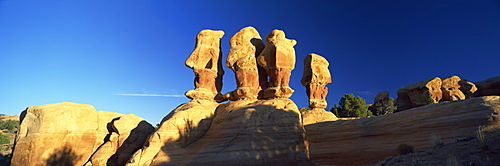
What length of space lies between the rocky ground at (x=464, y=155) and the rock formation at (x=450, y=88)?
129 feet

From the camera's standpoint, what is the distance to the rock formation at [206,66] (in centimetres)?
2353

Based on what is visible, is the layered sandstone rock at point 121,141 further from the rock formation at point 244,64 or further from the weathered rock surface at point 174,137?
the rock formation at point 244,64

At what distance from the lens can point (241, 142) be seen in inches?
549

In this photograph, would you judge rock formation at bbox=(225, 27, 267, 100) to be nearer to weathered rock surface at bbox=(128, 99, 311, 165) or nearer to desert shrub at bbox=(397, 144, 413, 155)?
weathered rock surface at bbox=(128, 99, 311, 165)

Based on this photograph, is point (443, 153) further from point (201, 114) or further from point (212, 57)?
point (212, 57)

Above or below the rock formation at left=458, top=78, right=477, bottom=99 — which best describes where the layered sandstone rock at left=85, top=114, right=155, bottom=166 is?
below

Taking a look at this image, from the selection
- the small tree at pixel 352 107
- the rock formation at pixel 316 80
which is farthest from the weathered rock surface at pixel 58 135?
the small tree at pixel 352 107

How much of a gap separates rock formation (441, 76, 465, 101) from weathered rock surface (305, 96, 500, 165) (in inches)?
1422

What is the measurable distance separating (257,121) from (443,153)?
8.02 m

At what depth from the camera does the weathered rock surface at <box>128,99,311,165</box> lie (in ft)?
44.6

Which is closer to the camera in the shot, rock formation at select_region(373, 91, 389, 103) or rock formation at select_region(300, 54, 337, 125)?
rock formation at select_region(300, 54, 337, 125)

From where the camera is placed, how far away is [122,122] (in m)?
21.0

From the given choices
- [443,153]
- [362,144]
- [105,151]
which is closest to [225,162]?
[362,144]

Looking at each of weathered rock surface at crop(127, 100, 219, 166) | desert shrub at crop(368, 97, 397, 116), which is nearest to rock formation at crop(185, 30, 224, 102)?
weathered rock surface at crop(127, 100, 219, 166)
